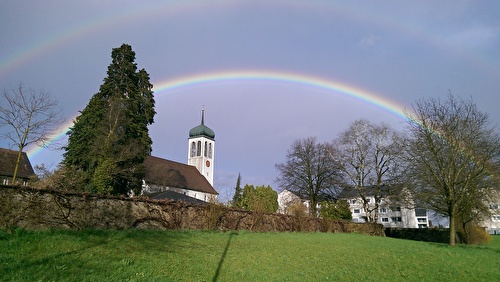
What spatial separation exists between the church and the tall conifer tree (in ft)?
12.7

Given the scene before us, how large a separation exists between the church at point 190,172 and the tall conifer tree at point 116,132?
3870 millimetres

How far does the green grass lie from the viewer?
629cm

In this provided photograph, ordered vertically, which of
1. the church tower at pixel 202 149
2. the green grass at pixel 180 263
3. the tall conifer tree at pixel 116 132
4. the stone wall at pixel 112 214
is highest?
the church tower at pixel 202 149

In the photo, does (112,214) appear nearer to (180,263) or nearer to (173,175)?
(180,263)

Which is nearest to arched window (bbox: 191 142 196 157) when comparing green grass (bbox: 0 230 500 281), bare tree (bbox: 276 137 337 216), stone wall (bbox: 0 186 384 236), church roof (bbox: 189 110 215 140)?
church roof (bbox: 189 110 215 140)

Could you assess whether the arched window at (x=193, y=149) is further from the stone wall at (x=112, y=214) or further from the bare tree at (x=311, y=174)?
the stone wall at (x=112, y=214)

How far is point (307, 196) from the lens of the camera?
1726 inches

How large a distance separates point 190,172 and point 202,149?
46.7 feet

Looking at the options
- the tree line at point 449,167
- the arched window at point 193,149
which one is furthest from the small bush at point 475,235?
the arched window at point 193,149

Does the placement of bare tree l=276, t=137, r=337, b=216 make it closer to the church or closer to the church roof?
the church

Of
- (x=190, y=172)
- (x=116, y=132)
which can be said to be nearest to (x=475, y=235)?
(x=116, y=132)

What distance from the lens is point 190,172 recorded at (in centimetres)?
7081

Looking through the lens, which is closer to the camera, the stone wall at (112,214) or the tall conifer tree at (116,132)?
the stone wall at (112,214)

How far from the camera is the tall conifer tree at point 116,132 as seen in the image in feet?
85.1
